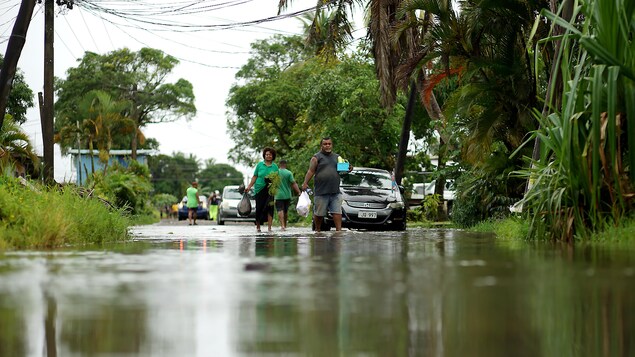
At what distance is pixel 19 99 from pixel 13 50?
39.6 meters

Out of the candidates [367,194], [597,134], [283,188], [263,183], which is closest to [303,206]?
[283,188]

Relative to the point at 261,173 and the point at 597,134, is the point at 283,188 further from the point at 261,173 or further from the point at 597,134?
the point at 597,134

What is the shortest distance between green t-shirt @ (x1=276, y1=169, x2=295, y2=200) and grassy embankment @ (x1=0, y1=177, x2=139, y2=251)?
5998mm

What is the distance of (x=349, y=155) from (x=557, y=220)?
80.4 feet

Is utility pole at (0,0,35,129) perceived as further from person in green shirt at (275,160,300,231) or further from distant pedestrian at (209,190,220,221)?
distant pedestrian at (209,190,220,221)

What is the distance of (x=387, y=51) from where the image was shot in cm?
2688

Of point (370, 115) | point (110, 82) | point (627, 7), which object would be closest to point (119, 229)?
point (627, 7)

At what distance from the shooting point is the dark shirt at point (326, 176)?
62.3 ft

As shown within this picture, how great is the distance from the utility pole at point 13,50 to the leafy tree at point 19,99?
3769 centimetres

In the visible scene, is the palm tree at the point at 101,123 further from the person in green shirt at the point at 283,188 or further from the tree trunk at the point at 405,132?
the person in green shirt at the point at 283,188

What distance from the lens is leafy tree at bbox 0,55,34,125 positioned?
5559 centimetres

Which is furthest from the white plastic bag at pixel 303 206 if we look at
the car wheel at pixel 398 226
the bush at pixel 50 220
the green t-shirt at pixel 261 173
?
the bush at pixel 50 220

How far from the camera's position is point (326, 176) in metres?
19.0

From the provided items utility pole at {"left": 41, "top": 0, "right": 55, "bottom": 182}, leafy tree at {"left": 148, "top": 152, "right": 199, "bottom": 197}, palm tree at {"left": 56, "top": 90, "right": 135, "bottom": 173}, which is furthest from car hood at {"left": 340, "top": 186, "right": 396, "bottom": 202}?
leafy tree at {"left": 148, "top": 152, "right": 199, "bottom": 197}
